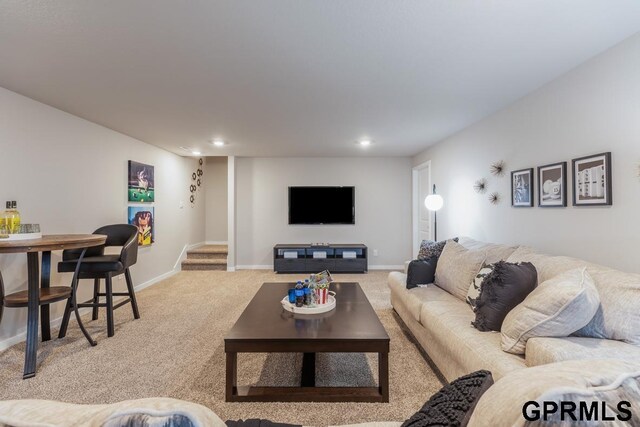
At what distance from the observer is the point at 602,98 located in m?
2.12

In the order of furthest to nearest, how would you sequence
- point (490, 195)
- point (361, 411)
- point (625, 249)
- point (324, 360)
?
1. point (490, 195)
2. point (324, 360)
3. point (625, 249)
4. point (361, 411)

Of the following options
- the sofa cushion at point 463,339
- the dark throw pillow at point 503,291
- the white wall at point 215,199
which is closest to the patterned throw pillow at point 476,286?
the sofa cushion at point 463,339

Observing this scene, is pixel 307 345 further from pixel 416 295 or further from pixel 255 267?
pixel 255 267

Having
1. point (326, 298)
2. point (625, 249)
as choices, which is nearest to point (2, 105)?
point (326, 298)

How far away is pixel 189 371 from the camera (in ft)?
7.61

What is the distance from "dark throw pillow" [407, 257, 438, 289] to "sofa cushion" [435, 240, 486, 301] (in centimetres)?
8

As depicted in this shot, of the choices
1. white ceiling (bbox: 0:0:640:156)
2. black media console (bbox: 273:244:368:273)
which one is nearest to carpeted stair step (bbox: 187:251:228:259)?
black media console (bbox: 273:244:368:273)

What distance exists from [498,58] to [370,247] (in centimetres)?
448

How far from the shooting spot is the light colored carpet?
1874mm

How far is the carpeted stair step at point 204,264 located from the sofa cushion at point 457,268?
438 cm

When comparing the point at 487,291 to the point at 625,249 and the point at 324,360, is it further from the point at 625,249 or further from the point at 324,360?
the point at 324,360

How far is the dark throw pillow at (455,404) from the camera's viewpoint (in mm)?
729

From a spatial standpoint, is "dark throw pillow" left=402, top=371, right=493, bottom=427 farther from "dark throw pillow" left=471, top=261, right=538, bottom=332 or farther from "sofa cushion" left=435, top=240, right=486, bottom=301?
"sofa cushion" left=435, top=240, right=486, bottom=301

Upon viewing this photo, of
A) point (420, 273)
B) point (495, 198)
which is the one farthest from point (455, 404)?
point (495, 198)
